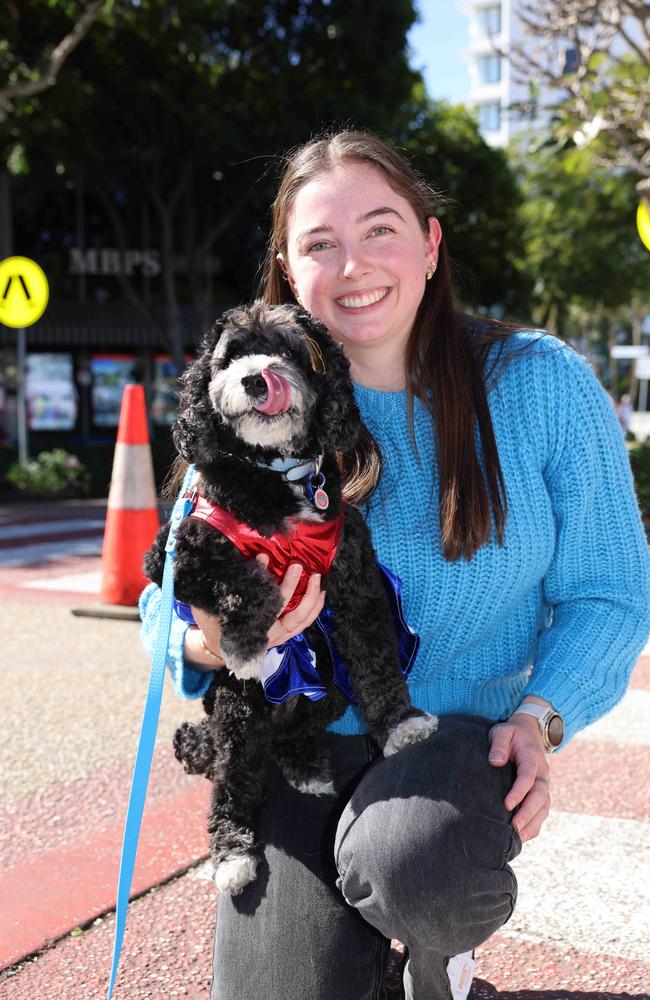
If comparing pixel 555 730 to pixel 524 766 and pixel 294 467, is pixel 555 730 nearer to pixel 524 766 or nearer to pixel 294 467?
pixel 524 766

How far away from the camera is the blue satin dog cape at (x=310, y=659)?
238 centimetres

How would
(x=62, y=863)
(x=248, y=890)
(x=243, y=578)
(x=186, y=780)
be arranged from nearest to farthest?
(x=243, y=578) → (x=248, y=890) → (x=62, y=863) → (x=186, y=780)

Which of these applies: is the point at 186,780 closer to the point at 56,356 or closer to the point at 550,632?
the point at 550,632

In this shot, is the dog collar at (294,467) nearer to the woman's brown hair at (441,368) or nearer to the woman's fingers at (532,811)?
the woman's brown hair at (441,368)

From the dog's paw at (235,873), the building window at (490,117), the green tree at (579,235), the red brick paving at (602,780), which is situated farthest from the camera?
the building window at (490,117)

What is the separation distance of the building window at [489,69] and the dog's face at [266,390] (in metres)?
82.4

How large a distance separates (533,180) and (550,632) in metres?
23.8

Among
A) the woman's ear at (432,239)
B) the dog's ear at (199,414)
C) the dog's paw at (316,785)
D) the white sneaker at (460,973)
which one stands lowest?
the white sneaker at (460,973)

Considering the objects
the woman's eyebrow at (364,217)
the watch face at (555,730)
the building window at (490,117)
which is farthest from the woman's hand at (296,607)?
the building window at (490,117)

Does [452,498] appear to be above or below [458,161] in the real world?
below

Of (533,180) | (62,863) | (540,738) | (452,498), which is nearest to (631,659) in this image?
(540,738)

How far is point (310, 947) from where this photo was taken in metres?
2.27

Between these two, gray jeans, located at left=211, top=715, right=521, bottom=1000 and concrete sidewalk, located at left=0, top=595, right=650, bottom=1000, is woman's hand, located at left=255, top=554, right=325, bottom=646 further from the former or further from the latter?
concrete sidewalk, located at left=0, top=595, right=650, bottom=1000

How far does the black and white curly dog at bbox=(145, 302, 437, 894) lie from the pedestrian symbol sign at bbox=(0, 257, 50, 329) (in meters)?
11.4
